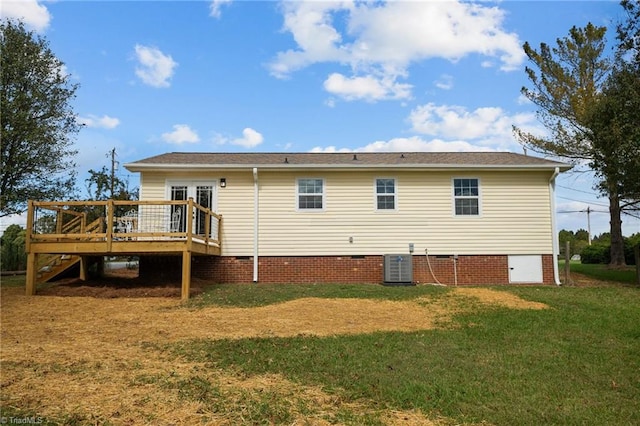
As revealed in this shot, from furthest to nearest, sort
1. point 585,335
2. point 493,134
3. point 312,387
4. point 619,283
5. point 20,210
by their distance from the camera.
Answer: point 493,134
point 20,210
point 619,283
point 585,335
point 312,387

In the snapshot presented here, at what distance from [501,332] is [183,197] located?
30.2ft

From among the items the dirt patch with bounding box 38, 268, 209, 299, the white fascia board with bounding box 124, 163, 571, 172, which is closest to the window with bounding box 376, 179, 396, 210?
the white fascia board with bounding box 124, 163, 571, 172

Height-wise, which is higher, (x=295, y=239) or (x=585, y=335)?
(x=295, y=239)

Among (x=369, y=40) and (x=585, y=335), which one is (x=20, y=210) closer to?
(x=369, y=40)

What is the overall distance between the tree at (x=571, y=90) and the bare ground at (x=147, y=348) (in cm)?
1134

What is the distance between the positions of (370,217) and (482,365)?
7.87 m

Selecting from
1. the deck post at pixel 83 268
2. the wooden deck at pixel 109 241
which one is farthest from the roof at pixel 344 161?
the deck post at pixel 83 268

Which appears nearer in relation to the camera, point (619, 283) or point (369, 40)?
point (369, 40)

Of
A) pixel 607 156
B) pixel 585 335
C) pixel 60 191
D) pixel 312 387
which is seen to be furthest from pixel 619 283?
pixel 60 191

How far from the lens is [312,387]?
4.19 m

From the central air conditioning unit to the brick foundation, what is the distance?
2.09ft

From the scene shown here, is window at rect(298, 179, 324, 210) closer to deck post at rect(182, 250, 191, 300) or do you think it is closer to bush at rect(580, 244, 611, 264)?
deck post at rect(182, 250, 191, 300)

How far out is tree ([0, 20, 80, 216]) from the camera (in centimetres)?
1420

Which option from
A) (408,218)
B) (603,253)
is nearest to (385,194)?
(408,218)
